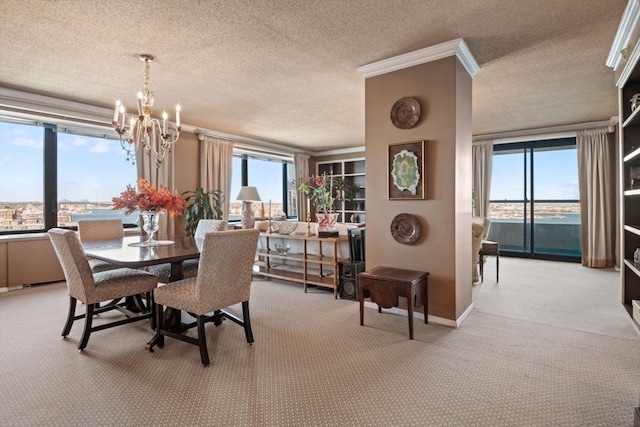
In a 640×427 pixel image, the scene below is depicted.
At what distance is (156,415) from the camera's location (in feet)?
5.69

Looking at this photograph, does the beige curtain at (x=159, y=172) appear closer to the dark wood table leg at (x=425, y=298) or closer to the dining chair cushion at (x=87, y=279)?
the dining chair cushion at (x=87, y=279)

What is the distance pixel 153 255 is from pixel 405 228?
2.19 meters

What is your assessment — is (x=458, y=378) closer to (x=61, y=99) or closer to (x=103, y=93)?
(x=103, y=93)

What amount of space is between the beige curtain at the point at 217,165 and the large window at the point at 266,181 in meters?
0.43

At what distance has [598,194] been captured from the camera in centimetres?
555

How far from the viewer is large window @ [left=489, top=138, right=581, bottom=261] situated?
6.12 metres

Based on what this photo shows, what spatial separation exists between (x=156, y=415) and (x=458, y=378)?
1.76 m

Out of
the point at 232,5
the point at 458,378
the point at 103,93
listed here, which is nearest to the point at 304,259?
the point at 458,378

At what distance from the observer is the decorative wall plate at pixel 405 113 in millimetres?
3084

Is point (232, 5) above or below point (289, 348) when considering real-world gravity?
above

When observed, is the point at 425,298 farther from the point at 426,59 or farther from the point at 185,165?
the point at 185,165

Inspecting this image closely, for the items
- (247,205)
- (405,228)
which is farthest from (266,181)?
(405,228)

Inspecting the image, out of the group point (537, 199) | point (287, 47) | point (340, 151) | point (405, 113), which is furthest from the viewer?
point (340, 151)

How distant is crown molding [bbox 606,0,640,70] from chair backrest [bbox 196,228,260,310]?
3.03 m
